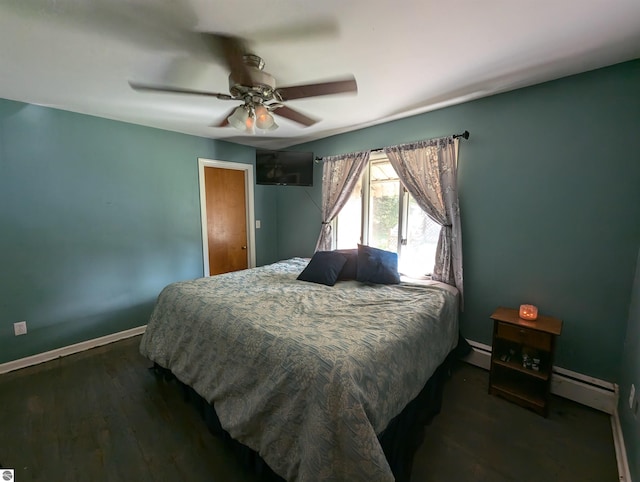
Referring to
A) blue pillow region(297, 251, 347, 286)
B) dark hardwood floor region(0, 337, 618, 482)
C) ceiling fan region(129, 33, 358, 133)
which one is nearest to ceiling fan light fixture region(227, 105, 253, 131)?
ceiling fan region(129, 33, 358, 133)

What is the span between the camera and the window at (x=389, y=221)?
281 centimetres

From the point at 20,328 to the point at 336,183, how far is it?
11.4 ft

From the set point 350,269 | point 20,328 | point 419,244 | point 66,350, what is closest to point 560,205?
point 419,244

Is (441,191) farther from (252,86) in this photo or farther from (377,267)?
(252,86)

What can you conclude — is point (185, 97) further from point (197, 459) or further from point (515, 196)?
point (515, 196)

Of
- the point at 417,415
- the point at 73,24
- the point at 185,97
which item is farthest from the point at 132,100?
the point at 417,415

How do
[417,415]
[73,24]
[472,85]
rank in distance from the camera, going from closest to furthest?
[73,24]
[417,415]
[472,85]

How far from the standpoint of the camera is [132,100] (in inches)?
92.0

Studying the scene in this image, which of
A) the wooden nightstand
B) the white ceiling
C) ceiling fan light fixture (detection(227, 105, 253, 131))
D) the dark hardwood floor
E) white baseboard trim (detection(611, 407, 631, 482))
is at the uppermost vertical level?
the white ceiling

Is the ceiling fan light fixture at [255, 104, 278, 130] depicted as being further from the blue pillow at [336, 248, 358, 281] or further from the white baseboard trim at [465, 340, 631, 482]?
the white baseboard trim at [465, 340, 631, 482]

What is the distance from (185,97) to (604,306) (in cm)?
356

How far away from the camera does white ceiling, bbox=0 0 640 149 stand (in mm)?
1289

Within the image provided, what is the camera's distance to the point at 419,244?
2.84 meters

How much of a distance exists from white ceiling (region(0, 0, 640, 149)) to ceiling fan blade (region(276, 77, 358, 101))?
21 cm
